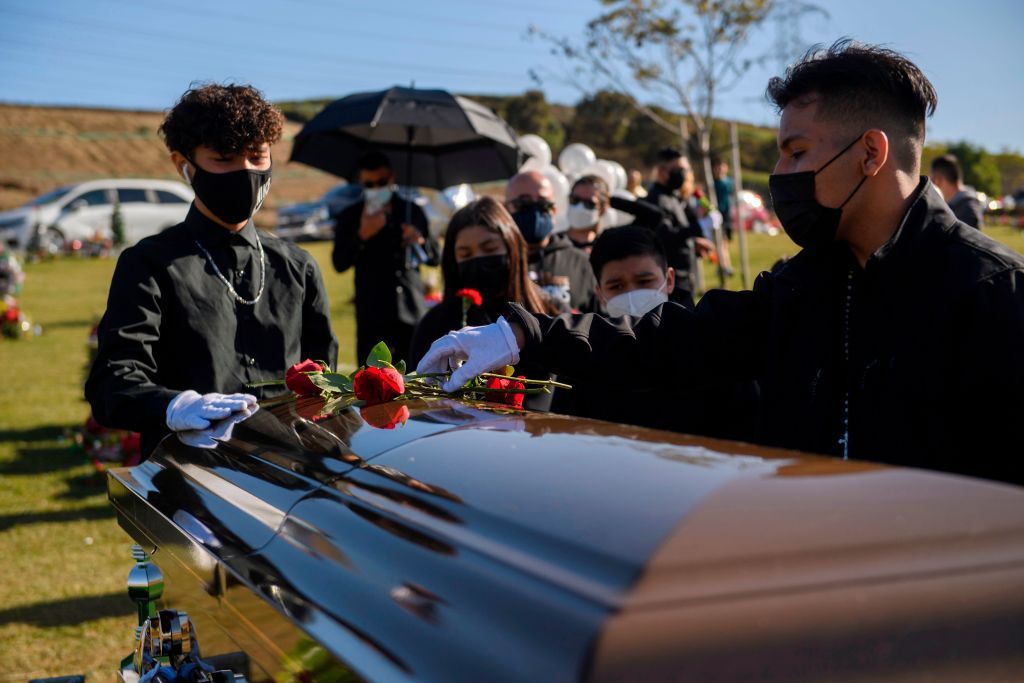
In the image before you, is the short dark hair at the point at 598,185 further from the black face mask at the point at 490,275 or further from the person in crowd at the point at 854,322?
the person in crowd at the point at 854,322

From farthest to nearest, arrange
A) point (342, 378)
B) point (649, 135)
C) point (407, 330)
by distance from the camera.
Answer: point (649, 135) → point (407, 330) → point (342, 378)

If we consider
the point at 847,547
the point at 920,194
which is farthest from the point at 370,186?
the point at 847,547

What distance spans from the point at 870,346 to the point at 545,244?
334cm

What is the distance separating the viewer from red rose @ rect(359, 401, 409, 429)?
1.75 meters

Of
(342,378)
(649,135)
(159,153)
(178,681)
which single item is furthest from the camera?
(159,153)

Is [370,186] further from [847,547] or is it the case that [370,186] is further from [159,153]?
[159,153]

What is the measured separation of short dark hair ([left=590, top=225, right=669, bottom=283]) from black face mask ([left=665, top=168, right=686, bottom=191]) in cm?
426

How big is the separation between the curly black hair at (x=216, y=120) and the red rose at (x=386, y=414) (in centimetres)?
125

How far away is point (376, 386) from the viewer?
196cm

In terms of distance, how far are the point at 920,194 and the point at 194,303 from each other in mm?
1852

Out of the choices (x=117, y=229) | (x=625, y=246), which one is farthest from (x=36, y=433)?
(x=117, y=229)

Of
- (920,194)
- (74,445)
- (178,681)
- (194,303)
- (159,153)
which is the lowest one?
(74,445)

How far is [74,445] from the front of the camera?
8.28 metres

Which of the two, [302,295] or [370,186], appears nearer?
[302,295]
